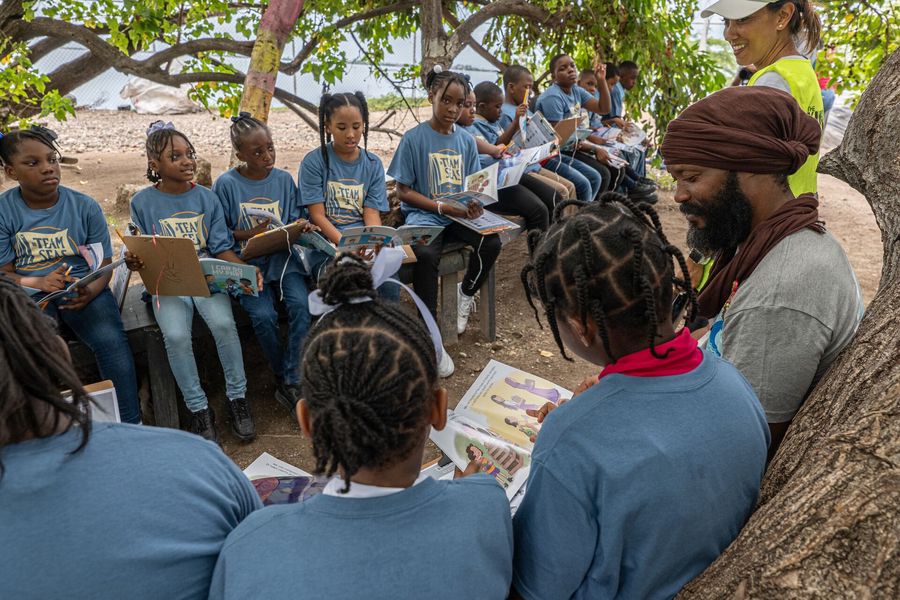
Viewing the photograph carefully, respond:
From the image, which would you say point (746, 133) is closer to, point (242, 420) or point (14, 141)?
point (242, 420)

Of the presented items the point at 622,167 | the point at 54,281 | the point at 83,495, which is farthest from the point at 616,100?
the point at 83,495

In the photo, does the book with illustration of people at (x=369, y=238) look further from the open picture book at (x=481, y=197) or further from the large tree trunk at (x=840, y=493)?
the large tree trunk at (x=840, y=493)

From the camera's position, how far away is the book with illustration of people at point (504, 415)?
78.9 inches

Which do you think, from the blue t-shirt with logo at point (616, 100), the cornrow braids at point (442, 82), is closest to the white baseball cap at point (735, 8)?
the cornrow braids at point (442, 82)

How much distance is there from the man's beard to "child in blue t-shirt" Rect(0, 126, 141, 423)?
2.57m

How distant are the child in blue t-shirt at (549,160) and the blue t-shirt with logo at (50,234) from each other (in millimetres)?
3464

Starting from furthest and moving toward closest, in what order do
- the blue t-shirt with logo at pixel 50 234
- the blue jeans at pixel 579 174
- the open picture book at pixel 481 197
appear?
the blue jeans at pixel 579 174, the open picture book at pixel 481 197, the blue t-shirt with logo at pixel 50 234

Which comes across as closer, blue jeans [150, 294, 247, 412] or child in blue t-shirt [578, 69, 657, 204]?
blue jeans [150, 294, 247, 412]

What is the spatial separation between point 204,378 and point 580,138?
4.00 meters

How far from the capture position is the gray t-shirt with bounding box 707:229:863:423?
4.99 feet

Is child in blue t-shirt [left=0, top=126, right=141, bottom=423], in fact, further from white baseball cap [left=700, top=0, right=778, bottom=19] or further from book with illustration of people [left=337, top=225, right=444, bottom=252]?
white baseball cap [left=700, top=0, right=778, bottom=19]

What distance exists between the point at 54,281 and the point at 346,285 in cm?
217

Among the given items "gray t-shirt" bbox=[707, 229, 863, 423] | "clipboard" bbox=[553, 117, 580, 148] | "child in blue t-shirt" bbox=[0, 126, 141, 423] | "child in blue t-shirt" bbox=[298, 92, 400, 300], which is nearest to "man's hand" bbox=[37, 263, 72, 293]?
"child in blue t-shirt" bbox=[0, 126, 141, 423]

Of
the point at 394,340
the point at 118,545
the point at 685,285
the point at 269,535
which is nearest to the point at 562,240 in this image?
the point at 685,285
